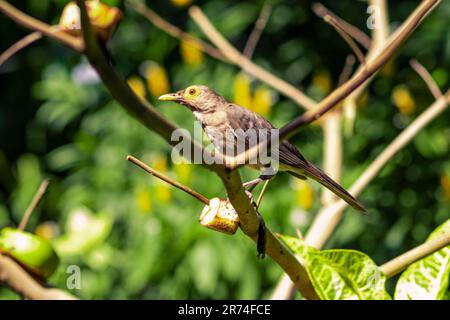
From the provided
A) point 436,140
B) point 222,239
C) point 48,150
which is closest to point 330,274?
point 222,239

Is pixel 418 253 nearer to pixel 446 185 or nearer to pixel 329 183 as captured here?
pixel 329 183

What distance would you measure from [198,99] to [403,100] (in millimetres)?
2232

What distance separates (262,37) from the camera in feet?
16.3

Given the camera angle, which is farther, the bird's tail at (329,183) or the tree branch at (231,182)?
the bird's tail at (329,183)

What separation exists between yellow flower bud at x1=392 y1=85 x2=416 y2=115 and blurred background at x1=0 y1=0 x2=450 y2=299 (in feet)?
0.05

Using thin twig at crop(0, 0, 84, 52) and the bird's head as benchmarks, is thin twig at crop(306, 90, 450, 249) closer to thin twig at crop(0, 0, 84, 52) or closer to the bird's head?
the bird's head

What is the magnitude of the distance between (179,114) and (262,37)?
126cm

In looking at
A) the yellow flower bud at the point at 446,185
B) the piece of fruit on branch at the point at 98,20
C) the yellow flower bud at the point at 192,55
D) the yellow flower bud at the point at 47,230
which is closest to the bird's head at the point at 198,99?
the piece of fruit on branch at the point at 98,20

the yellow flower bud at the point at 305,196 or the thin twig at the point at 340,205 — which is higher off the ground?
the yellow flower bud at the point at 305,196

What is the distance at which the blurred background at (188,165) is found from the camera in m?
3.62

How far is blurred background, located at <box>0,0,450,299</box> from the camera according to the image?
3615 millimetres

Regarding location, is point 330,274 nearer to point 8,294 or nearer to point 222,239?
point 8,294

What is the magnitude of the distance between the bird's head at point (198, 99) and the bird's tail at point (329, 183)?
321mm

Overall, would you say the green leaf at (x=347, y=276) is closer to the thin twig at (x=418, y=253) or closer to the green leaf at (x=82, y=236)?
the thin twig at (x=418, y=253)
